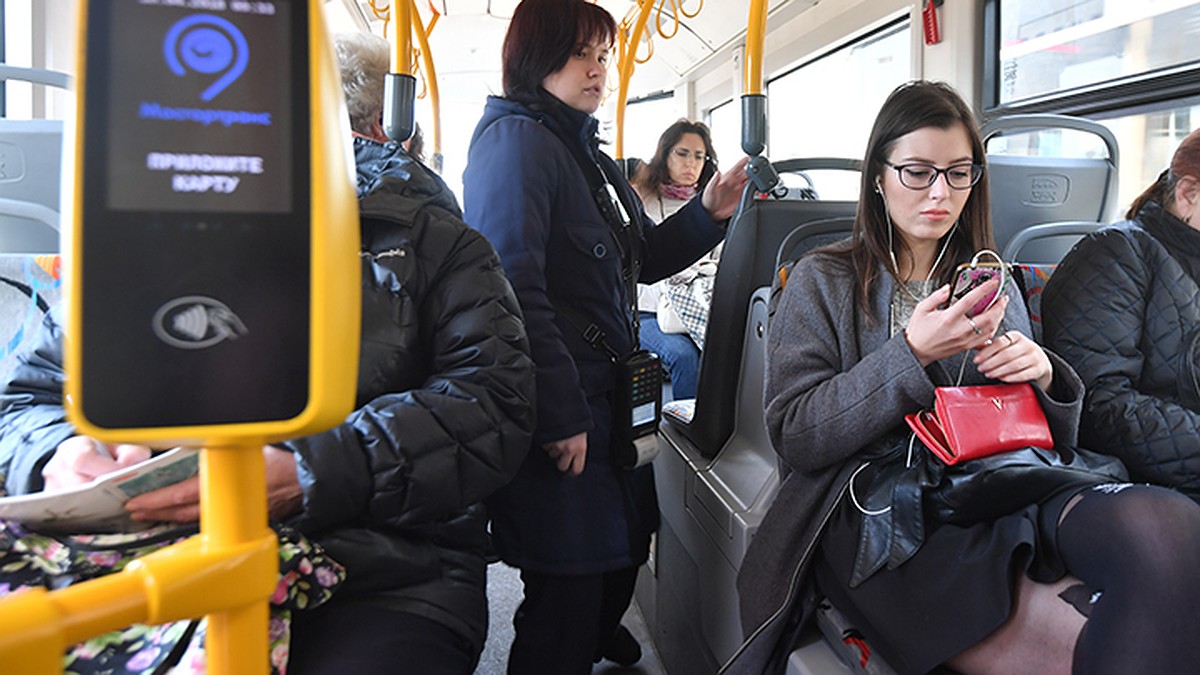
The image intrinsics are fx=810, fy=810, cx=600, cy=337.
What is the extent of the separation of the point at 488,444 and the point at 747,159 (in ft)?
3.29

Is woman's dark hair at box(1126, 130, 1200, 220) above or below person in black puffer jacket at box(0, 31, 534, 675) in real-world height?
above

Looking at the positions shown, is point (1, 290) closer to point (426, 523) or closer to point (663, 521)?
point (426, 523)

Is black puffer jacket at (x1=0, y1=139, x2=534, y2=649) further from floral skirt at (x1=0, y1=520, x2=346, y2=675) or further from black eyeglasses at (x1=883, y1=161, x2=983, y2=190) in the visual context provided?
black eyeglasses at (x1=883, y1=161, x2=983, y2=190)

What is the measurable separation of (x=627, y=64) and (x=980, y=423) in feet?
8.57

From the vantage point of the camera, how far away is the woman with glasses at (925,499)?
41.0 inches

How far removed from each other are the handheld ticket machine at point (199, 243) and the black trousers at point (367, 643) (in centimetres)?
69

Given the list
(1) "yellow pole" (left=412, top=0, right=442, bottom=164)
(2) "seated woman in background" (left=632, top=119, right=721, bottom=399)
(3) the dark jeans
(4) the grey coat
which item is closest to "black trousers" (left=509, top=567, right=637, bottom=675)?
(4) the grey coat

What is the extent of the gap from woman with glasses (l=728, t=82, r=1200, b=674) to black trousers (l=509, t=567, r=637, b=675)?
0.38 meters

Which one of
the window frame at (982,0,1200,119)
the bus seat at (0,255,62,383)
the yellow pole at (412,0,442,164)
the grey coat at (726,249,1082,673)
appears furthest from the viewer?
the window frame at (982,0,1200,119)

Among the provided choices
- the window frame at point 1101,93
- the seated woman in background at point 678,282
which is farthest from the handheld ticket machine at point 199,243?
the window frame at point 1101,93

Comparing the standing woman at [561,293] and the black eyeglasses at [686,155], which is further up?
the black eyeglasses at [686,155]

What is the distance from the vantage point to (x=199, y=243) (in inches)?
12.7

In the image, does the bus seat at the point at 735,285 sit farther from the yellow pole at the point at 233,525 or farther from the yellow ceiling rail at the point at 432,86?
the yellow pole at the point at 233,525

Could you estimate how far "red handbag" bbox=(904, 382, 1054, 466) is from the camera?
3.88ft
